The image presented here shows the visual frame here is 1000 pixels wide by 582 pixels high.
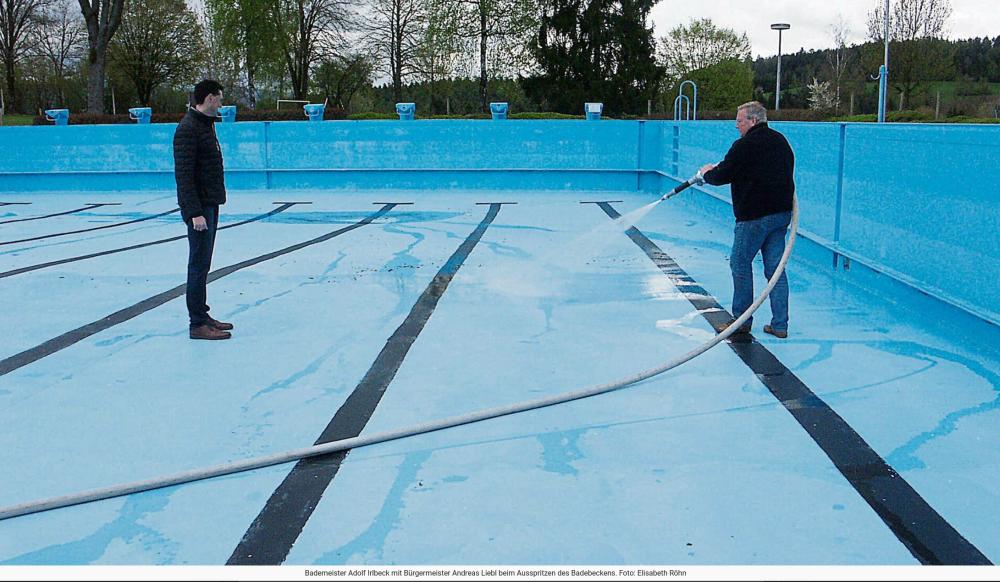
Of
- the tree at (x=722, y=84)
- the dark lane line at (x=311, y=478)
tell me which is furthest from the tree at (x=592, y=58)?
the dark lane line at (x=311, y=478)

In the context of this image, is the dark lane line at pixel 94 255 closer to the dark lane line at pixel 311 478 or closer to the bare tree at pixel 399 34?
the dark lane line at pixel 311 478

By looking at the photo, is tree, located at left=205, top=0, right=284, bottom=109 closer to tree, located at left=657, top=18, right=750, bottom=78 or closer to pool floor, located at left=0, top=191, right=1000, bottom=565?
tree, located at left=657, top=18, right=750, bottom=78

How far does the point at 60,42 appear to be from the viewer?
186 ft

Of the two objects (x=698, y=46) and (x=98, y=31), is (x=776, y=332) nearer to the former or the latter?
(x=98, y=31)

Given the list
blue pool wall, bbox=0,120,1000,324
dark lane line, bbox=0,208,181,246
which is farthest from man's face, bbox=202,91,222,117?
blue pool wall, bbox=0,120,1000,324

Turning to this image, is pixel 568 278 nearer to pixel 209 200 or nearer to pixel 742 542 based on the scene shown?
pixel 209 200

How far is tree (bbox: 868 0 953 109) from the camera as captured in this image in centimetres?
3906

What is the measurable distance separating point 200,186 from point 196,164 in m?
0.15

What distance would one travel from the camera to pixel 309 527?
11.0 feet

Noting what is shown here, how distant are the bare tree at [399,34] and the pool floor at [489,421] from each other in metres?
38.7

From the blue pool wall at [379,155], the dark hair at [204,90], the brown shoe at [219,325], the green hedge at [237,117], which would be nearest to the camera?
the dark hair at [204,90]

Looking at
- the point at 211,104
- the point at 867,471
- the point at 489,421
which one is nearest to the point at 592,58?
the point at 211,104

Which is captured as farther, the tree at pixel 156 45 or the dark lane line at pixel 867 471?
the tree at pixel 156 45

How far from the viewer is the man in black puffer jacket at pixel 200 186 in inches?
236
